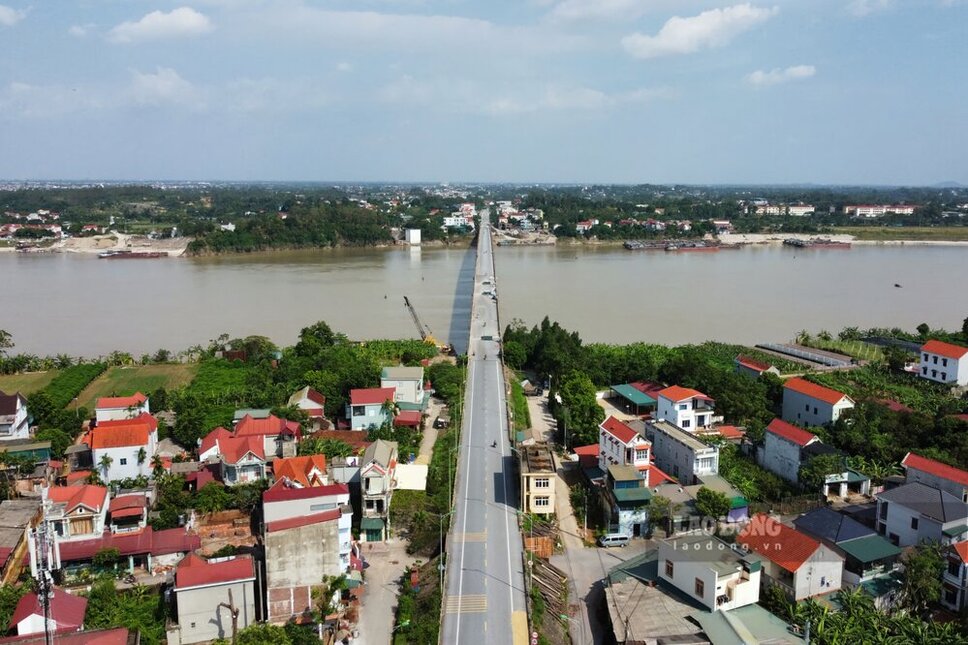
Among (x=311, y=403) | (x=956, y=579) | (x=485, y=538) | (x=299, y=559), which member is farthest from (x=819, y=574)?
(x=311, y=403)

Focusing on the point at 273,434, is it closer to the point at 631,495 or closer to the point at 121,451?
the point at 121,451

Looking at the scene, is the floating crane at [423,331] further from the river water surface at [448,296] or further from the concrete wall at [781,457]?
the concrete wall at [781,457]

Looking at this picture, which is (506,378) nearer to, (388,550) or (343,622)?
(388,550)

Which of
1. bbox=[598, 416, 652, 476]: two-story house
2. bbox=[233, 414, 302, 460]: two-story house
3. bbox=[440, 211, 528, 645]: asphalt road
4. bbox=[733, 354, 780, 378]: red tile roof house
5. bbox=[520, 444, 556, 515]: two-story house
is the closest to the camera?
bbox=[440, 211, 528, 645]: asphalt road

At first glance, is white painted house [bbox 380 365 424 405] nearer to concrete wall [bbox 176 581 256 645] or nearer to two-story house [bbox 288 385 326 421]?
two-story house [bbox 288 385 326 421]

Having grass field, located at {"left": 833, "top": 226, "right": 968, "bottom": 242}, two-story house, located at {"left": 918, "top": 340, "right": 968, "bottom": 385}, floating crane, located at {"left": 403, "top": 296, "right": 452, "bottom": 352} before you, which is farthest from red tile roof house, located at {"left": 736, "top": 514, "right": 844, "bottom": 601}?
grass field, located at {"left": 833, "top": 226, "right": 968, "bottom": 242}

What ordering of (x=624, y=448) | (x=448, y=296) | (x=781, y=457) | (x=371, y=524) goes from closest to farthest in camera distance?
(x=371, y=524) < (x=624, y=448) < (x=781, y=457) < (x=448, y=296)

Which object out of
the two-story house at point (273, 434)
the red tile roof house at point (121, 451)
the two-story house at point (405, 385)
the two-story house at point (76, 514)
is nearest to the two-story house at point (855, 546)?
the two-story house at point (273, 434)
